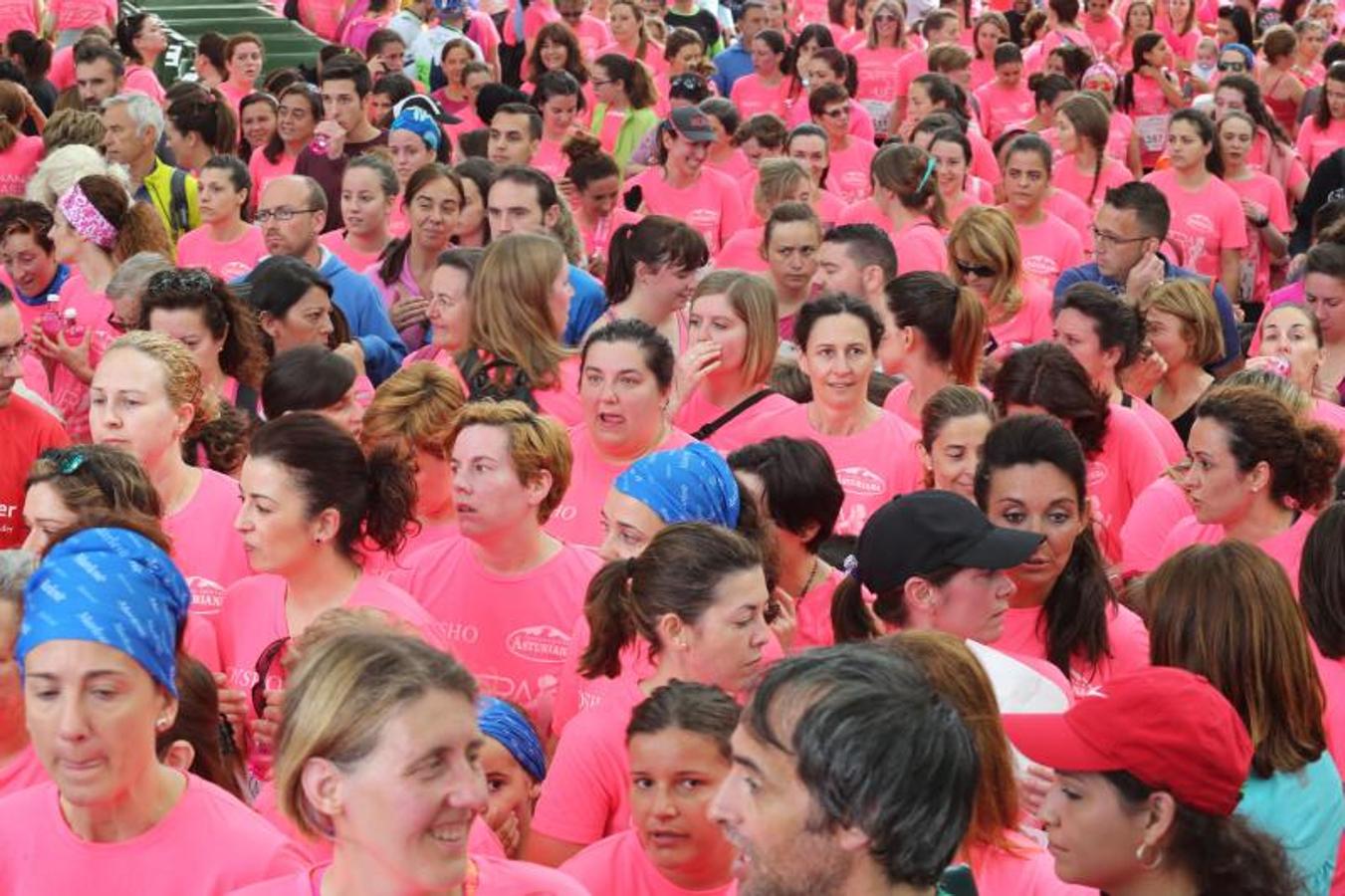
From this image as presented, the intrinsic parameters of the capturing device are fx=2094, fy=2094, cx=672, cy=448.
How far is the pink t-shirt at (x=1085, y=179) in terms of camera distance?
45.1ft

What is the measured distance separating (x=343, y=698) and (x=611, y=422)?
11.8ft

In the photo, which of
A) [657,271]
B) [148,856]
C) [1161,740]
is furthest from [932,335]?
[148,856]

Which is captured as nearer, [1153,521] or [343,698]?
[343,698]

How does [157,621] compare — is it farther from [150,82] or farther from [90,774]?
[150,82]

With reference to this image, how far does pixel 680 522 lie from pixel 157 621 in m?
1.47

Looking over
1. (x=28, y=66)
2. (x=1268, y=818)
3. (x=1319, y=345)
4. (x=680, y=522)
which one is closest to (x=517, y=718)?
(x=680, y=522)

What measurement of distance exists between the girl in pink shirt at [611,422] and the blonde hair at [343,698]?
A: 333 cm

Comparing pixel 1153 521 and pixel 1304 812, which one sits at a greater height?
pixel 1304 812

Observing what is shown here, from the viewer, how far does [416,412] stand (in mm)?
6766

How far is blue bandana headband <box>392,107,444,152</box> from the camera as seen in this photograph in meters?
12.2

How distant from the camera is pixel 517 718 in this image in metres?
5.07

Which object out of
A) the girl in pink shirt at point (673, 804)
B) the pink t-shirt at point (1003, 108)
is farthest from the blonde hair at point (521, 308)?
the pink t-shirt at point (1003, 108)

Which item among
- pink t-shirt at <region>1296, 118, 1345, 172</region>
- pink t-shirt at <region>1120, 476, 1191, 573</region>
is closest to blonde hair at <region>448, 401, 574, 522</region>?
pink t-shirt at <region>1120, 476, 1191, 573</region>

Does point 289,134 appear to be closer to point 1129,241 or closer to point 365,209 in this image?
point 365,209
